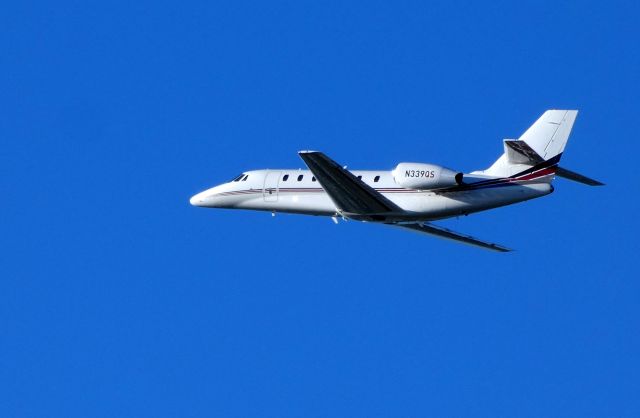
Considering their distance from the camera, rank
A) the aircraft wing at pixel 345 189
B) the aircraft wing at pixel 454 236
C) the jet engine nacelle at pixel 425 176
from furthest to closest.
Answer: the aircraft wing at pixel 454 236, the jet engine nacelle at pixel 425 176, the aircraft wing at pixel 345 189

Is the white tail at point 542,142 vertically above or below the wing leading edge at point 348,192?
above

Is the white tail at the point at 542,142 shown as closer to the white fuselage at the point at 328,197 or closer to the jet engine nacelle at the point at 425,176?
the white fuselage at the point at 328,197

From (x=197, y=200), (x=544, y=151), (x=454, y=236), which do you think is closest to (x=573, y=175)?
(x=544, y=151)

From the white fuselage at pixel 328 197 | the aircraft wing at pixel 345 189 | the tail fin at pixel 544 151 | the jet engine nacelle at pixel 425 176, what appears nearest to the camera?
the aircraft wing at pixel 345 189

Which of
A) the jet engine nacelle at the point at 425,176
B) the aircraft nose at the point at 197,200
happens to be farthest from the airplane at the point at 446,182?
the aircraft nose at the point at 197,200

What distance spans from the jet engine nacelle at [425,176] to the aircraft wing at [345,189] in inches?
37.3

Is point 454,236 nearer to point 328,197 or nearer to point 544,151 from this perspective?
point 328,197

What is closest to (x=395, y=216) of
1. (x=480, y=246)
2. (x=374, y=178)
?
(x=374, y=178)

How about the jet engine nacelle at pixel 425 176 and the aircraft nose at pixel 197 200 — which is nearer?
the jet engine nacelle at pixel 425 176

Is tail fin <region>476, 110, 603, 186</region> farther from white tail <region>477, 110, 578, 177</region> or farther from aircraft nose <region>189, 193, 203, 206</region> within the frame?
aircraft nose <region>189, 193, 203, 206</region>

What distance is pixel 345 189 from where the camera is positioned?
53.1m

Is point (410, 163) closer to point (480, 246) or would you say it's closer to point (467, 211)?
point (467, 211)

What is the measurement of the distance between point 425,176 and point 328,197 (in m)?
A: 4.20

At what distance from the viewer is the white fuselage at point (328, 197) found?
2089 inches
